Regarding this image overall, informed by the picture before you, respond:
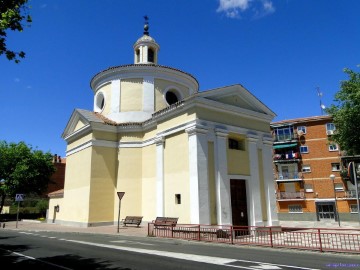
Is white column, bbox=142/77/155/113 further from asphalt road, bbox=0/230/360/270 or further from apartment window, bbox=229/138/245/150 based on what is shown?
asphalt road, bbox=0/230/360/270

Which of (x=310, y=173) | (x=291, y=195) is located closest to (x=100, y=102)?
(x=291, y=195)

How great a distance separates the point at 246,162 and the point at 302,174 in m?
26.0

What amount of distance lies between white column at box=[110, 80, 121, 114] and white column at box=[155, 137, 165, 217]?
19.1ft

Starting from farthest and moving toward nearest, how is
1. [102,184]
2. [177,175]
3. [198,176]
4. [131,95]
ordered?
[131,95], [102,184], [177,175], [198,176]

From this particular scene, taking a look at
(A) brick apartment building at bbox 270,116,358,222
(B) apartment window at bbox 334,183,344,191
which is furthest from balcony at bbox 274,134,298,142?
(B) apartment window at bbox 334,183,344,191

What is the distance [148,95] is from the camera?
913 inches

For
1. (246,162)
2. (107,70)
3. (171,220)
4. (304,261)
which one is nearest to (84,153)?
(107,70)

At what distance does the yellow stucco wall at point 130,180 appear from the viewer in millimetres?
20531

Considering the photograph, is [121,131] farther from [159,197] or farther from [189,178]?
[189,178]

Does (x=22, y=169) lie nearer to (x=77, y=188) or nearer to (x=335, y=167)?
(x=77, y=188)

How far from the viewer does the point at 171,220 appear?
1636 centimetres

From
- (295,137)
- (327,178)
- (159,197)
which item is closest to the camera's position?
(159,197)

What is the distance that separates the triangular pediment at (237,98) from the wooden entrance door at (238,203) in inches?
181

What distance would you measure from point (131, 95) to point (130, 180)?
647 cm
